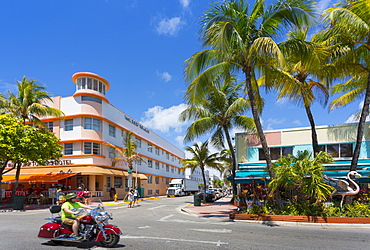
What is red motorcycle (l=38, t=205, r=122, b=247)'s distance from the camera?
7.54m

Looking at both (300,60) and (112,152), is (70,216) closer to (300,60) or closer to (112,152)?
(300,60)

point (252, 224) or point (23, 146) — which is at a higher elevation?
point (23, 146)

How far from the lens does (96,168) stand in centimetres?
2980

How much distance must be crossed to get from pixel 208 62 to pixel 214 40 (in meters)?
1.61

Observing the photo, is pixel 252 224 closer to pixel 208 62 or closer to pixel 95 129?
pixel 208 62

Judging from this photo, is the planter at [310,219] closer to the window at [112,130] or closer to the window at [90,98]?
the window at [90,98]

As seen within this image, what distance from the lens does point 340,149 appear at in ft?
68.7

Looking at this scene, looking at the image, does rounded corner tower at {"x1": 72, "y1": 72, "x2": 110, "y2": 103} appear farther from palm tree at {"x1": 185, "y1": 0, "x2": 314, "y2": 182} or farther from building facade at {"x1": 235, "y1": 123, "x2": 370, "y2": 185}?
palm tree at {"x1": 185, "y1": 0, "x2": 314, "y2": 182}

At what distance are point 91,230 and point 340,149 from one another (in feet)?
61.7

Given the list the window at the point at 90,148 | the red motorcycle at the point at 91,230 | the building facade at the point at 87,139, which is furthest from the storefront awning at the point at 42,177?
the red motorcycle at the point at 91,230

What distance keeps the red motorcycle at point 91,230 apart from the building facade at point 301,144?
1394cm

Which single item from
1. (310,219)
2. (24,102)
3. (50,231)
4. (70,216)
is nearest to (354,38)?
(310,219)

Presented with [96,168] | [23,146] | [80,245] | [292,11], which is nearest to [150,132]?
[96,168]

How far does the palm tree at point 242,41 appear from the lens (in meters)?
12.9
